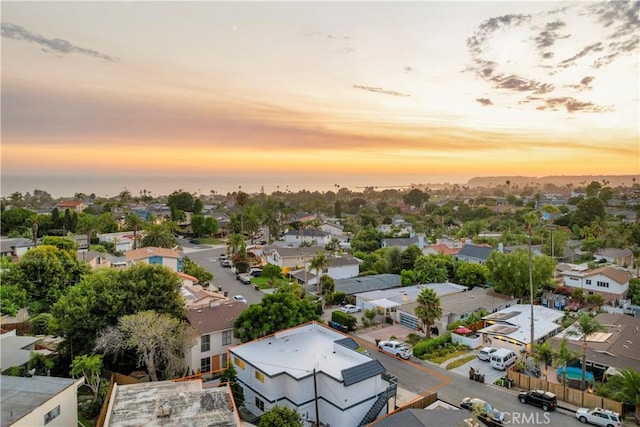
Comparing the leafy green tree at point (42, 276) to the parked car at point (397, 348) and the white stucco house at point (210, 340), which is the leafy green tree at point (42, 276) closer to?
the white stucco house at point (210, 340)

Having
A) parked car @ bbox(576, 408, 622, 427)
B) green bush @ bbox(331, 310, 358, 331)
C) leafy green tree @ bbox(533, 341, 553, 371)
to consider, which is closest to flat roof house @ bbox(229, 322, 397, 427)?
parked car @ bbox(576, 408, 622, 427)

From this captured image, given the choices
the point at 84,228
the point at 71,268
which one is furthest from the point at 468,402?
the point at 84,228

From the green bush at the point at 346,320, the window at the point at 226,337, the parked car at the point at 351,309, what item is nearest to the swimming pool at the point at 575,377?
the green bush at the point at 346,320

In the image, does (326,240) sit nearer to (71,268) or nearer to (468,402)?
(71,268)

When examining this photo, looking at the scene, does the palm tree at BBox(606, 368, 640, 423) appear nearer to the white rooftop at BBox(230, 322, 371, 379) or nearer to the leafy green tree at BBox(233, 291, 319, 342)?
the white rooftop at BBox(230, 322, 371, 379)

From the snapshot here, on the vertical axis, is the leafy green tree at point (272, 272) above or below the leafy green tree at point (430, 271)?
below
